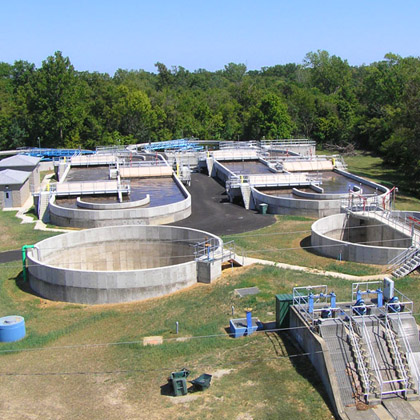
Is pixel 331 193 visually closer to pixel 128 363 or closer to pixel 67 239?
pixel 67 239

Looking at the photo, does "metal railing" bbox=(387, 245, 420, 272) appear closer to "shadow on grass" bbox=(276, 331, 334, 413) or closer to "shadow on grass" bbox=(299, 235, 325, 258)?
"shadow on grass" bbox=(299, 235, 325, 258)

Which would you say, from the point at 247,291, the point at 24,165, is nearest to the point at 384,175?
the point at 24,165

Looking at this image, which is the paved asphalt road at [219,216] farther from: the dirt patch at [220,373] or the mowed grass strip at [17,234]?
the dirt patch at [220,373]

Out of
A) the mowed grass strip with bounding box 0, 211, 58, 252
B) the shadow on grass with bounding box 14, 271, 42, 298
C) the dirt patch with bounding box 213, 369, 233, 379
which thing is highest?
the mowed grass strip with bounding box 0, 211, 58, 252

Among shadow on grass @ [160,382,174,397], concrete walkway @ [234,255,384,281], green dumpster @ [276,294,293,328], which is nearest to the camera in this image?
shadow on grass @ [160,382,174,397]

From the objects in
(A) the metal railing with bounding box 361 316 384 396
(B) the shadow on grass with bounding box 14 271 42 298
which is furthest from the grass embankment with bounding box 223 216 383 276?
(B) the shadow on grass with bounding box 14 271 42 298

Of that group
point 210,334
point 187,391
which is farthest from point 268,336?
point 187,391

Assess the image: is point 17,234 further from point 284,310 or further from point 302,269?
point 284,310
